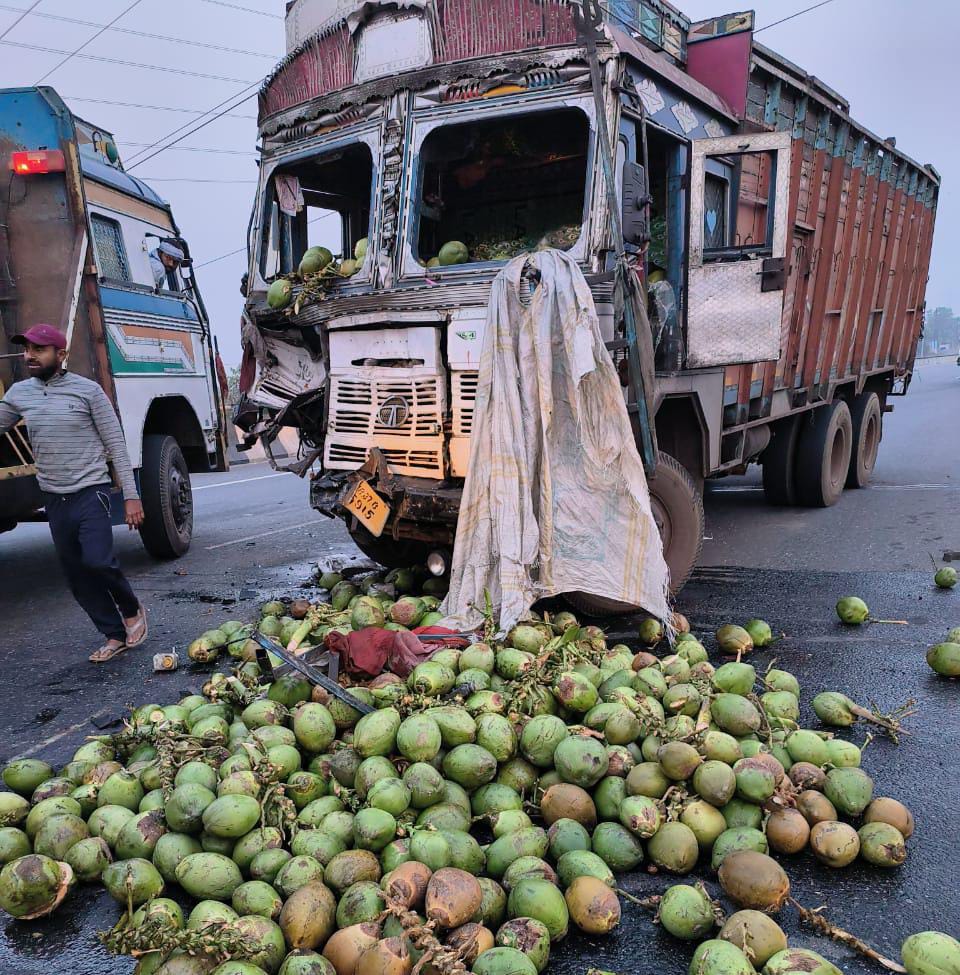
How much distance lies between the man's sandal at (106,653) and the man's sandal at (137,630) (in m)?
0.06

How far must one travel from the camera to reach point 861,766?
3.16m

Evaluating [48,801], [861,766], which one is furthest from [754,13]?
[48,801]

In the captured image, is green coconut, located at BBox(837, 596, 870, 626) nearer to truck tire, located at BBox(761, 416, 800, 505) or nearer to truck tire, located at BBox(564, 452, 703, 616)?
truck tire, located at BBox(564, 452, 703, 616)

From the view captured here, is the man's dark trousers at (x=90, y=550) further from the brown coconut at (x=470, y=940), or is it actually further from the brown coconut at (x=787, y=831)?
the brown coconut at (x=787, y=831)

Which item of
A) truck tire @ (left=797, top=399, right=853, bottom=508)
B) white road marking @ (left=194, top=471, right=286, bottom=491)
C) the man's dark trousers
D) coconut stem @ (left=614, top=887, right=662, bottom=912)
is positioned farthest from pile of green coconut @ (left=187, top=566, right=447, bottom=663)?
white road marking @ (left=194, top=471, right=286, bottom=491)

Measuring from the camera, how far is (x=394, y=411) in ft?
14.8

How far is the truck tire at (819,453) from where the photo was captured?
8.09 m

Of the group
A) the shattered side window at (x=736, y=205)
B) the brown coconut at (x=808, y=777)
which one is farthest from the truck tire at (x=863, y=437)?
the brown coconut at (x=808, y=777)

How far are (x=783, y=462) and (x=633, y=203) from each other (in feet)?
16.2

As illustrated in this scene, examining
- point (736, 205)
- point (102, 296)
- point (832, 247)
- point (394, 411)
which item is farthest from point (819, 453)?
point (102, 296)

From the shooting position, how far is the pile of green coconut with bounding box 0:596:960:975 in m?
1.99

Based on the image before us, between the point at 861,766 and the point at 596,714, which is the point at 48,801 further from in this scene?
the point at 861,766

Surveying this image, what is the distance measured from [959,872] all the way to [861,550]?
4455 millimetres

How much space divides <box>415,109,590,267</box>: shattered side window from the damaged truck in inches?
0.8
